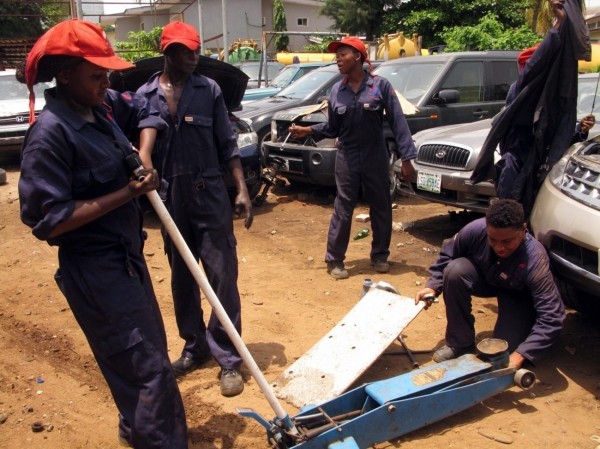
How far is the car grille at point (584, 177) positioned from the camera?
3.50 m

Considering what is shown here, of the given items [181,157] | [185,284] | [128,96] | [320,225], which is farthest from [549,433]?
[320,225]

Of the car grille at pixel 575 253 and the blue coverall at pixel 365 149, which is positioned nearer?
the car grille at pixel 575 253

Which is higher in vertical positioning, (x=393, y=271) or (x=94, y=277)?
(x=94, y=277)

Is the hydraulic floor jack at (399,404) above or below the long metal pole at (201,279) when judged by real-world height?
below

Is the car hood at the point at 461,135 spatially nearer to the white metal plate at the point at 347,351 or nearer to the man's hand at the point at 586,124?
the man's hand at the point at 586,124

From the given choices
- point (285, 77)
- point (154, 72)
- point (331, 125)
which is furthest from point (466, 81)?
point (154, 72)

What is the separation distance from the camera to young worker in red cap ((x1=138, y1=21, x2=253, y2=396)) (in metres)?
3.52

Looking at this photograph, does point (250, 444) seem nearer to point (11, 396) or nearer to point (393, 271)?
point (11, 396)

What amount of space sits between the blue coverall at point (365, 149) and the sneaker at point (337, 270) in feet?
0.15

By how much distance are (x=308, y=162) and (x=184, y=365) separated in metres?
Answer: 4.29

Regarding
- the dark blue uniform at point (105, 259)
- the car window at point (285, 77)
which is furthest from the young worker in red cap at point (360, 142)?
the car window at point (285, 77)

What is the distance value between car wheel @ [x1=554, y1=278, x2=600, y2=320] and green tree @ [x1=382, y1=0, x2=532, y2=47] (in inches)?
859

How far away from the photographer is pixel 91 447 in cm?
308

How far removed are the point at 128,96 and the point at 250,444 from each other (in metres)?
1.79
